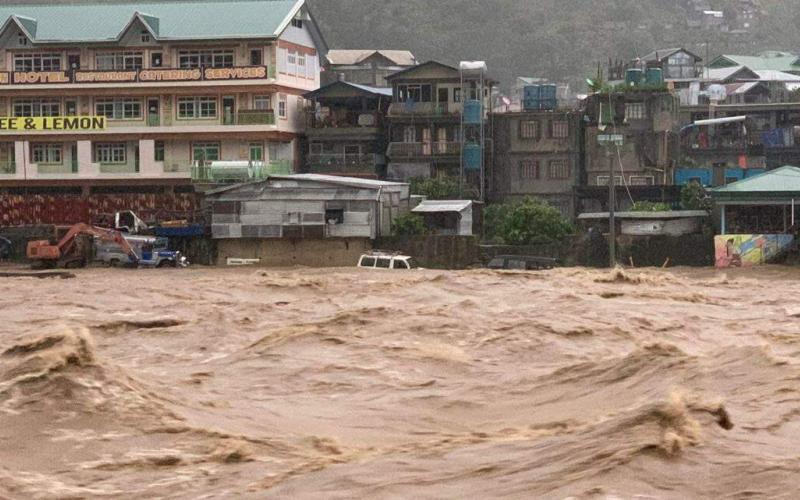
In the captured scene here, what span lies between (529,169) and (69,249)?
20.4 metres

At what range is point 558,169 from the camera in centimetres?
6216

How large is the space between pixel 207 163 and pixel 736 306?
31.2 metres

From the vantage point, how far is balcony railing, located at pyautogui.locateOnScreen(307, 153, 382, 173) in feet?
205

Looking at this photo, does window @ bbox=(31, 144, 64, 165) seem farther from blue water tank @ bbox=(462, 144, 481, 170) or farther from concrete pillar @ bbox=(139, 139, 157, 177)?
blue water tank @ bbox=(462, 144, 481, 170)

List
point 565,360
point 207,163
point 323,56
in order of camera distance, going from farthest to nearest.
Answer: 1. point 323,56
2. point 207,163
3. point 565,360

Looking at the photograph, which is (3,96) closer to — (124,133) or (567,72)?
(124,133)

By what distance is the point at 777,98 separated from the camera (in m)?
74.4

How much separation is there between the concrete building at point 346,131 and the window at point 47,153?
10423mm

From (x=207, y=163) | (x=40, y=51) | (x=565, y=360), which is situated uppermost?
(x=40, y=51)

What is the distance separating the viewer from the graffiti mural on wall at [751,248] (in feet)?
161

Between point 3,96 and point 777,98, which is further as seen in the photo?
point 777,98

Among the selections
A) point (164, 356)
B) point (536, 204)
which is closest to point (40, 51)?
point (536, 204)

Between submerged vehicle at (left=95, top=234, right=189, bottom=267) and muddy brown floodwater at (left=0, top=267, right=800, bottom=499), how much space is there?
54.0 feet

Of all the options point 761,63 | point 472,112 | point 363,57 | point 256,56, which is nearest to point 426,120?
point 472,112
